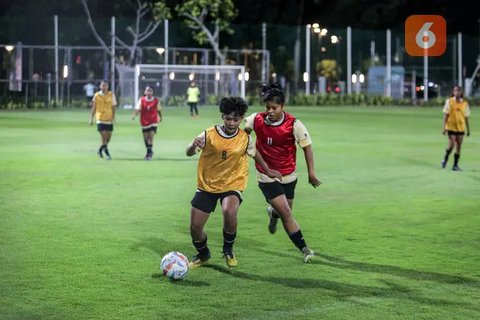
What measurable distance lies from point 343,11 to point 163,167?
5794cm

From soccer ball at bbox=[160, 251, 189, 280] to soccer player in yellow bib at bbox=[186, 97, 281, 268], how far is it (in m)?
0.61

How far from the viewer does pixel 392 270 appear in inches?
392

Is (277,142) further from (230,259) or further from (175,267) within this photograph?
(175,267)

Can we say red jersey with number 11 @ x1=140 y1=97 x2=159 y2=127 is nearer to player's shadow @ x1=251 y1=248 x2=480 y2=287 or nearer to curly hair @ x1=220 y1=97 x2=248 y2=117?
player's shadow @ x1=251 y1=248 x2=480 y2=287

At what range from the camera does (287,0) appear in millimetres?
77875

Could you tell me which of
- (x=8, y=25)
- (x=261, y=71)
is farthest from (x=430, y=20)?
(x=8, y=25)

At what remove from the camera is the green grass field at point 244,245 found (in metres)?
8.38

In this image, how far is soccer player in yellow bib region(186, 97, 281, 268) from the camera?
9703 mm

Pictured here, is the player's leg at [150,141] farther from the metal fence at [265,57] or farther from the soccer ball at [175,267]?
the metal fence at [265,57]

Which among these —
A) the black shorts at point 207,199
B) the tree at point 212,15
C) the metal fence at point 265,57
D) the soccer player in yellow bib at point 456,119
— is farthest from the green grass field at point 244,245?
the tree at point 212,15

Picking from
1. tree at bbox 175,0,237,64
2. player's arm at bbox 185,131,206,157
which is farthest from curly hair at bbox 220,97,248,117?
tree at bbox 175,0,237,64

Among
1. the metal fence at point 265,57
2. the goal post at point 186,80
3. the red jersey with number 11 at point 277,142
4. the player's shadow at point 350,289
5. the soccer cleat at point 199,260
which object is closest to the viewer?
the player's shadow at point 350,289

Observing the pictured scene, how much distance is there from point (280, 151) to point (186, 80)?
2021 inches

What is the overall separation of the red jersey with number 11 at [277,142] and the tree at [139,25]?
53576 mm
